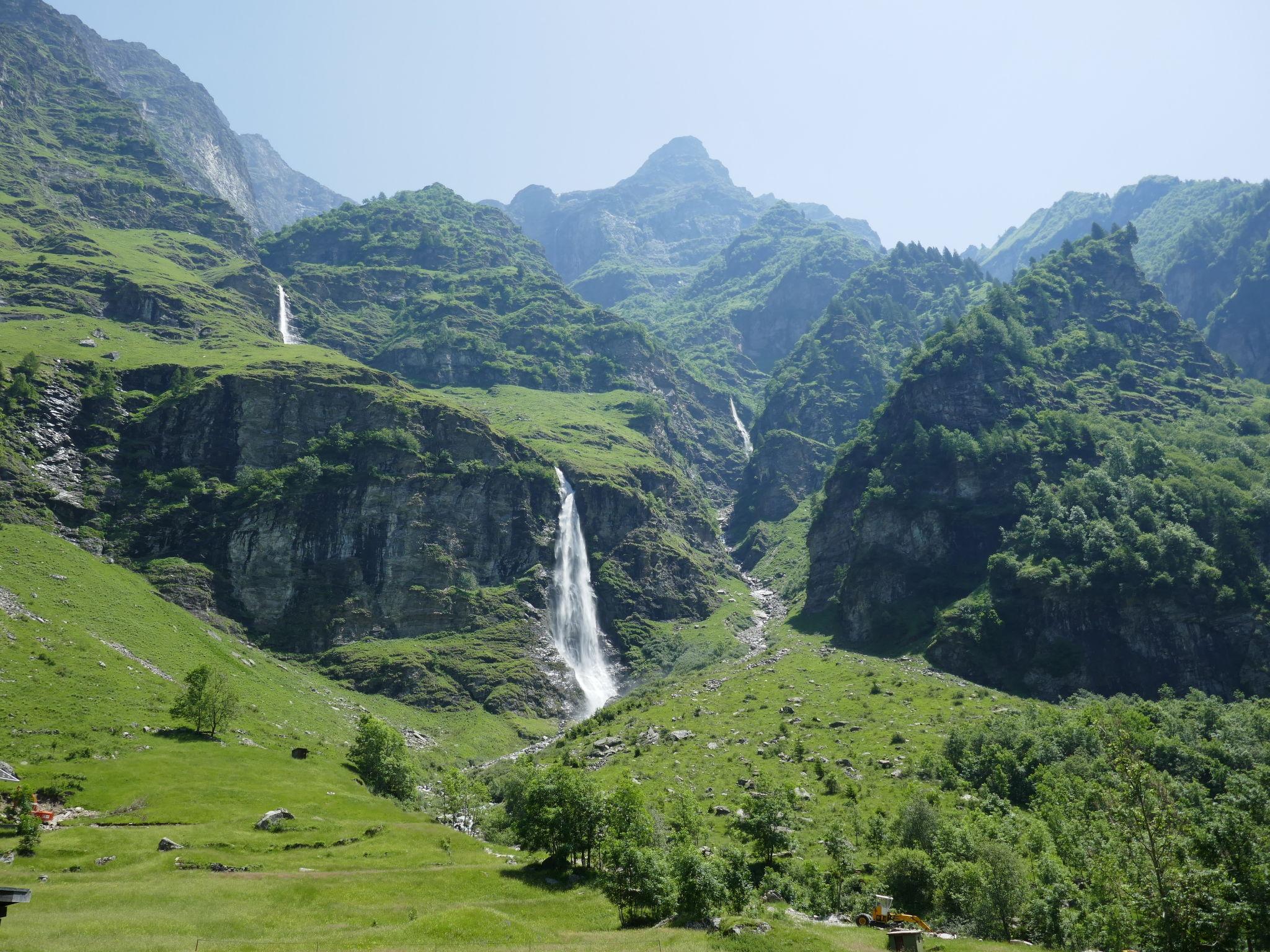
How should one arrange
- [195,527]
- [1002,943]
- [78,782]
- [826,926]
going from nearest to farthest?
1. [1002,943]
2. [826,926]
3. [78,782]
4. [195,527]

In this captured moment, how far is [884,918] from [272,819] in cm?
5427

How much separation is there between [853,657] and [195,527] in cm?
13056

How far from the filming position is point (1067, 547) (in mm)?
151375

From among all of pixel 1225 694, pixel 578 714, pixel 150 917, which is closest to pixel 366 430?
pixel 578 714

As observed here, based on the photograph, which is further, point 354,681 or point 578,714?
point 578,714

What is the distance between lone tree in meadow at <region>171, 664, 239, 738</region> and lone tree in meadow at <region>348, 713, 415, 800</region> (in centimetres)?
1688

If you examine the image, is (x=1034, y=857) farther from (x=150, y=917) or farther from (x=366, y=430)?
(x=366, y=430)

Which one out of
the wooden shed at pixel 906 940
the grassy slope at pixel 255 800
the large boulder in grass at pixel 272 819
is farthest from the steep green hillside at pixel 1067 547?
the large boulder in grass at pixel 272 819

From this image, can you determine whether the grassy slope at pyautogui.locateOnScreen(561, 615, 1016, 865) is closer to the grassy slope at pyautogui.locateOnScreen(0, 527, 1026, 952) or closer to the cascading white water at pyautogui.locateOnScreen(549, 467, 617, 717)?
the grassy slope at pyautogui.locateOnScreen(0, 527, 1026, 952)

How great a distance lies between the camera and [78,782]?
76625 mm

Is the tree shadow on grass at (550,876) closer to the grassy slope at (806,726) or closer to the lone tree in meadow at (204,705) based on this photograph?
the grassy slope at (806,726)

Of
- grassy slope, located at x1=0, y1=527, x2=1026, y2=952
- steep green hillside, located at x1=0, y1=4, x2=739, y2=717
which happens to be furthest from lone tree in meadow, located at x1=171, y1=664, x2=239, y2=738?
steep green hillside, located at x1=0, y1=4, x2=739, y2=717

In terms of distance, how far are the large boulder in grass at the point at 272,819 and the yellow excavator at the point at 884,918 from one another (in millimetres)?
51514

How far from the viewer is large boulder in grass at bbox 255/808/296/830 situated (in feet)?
237
